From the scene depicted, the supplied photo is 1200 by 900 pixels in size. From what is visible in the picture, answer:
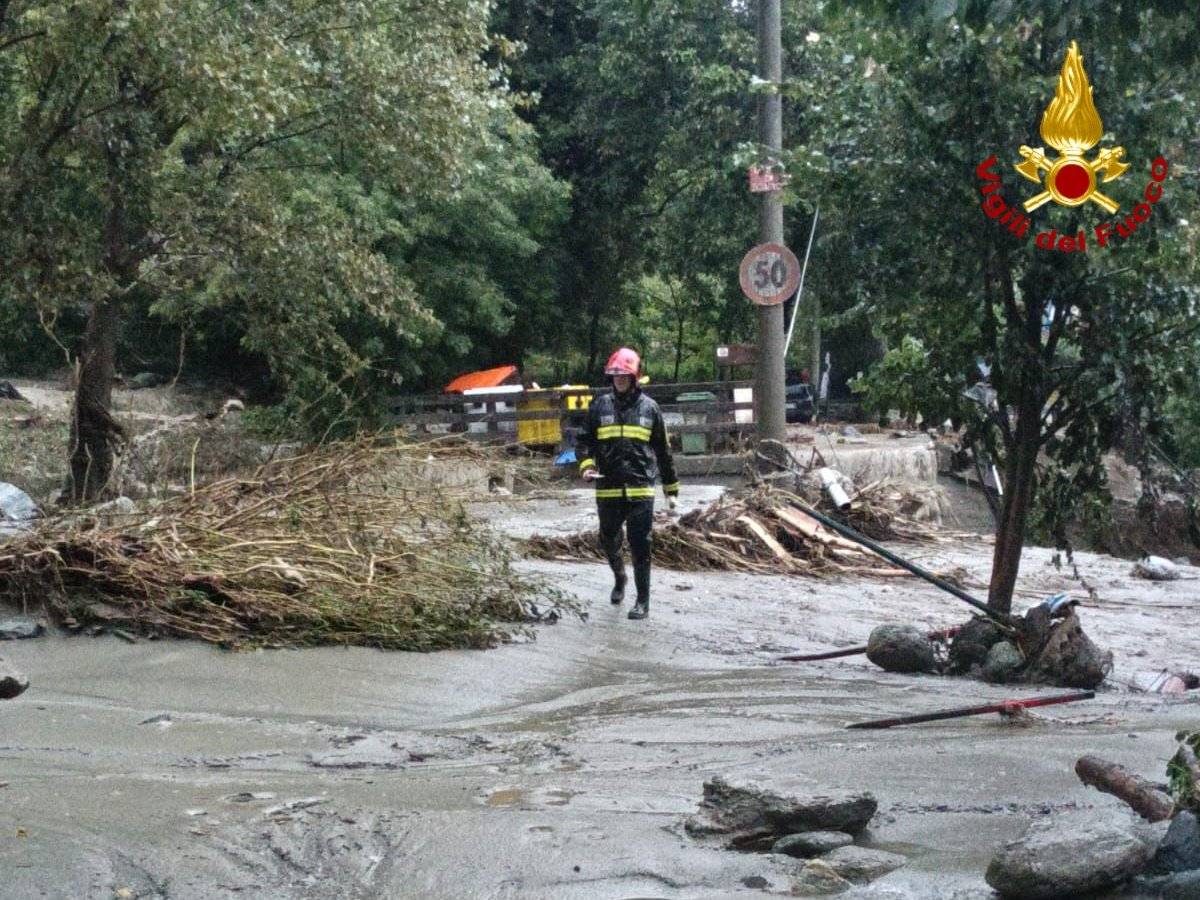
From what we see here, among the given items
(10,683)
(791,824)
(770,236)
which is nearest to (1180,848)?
(791,824)

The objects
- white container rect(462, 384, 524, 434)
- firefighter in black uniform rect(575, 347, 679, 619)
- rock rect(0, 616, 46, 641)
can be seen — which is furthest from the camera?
white container rect(462, 384, 524, 434)

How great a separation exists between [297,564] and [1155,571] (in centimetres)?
970

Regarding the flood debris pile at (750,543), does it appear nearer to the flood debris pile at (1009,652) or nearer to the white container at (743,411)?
the flood debris pile at (1009,652)

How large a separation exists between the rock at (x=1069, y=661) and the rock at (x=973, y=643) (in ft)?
1.27

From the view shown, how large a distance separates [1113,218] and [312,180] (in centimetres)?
1537

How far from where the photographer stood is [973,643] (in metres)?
9.91

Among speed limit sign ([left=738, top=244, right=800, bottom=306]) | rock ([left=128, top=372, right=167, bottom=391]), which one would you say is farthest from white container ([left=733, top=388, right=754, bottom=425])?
rock ([left=128, top=372, right=167, bottom=391])

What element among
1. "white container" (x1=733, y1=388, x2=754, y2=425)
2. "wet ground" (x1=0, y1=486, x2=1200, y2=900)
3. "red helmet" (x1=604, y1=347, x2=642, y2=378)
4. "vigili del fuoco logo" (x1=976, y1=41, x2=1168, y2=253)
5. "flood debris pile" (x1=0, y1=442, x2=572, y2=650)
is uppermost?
"vigili del fuoco logo" (x1=976, y1=41, x2=1168, y2=253)

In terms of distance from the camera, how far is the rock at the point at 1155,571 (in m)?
15.5

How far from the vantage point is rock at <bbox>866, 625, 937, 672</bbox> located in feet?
32.7

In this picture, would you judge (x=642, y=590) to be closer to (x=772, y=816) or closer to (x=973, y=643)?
(x=973, y=643)

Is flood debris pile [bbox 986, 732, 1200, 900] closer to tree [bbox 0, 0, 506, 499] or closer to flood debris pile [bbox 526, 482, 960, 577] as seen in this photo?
tree [bbox 0, 0, 506, 499]

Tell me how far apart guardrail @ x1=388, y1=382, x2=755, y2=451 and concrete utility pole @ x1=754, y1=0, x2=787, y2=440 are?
585 centimetres

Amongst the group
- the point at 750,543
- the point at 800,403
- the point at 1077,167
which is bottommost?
the point at 750,543
